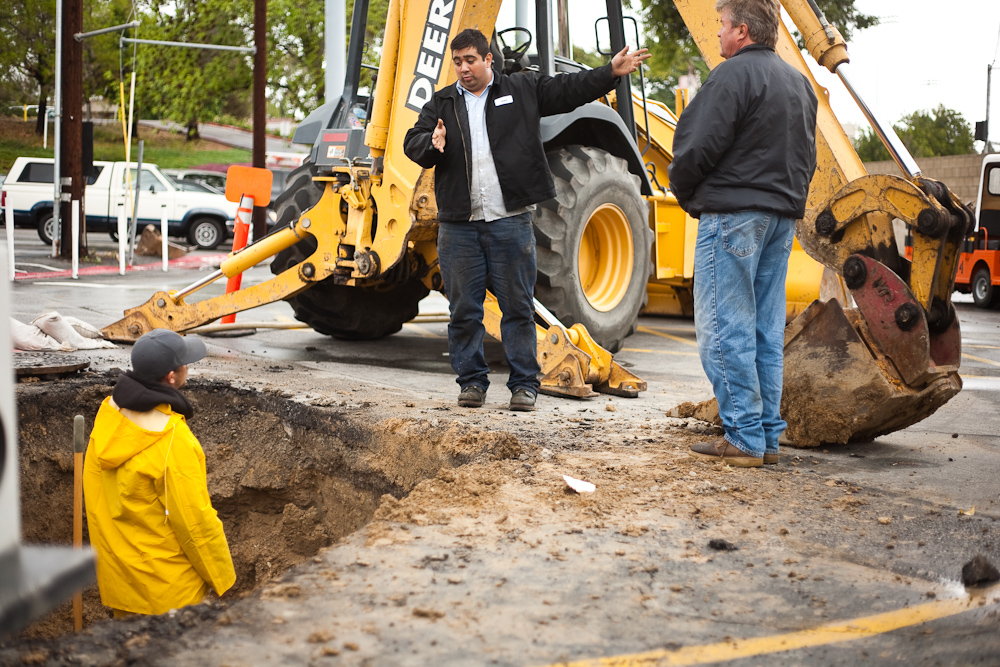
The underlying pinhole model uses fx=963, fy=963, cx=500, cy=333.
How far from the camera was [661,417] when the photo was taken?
5473 mm

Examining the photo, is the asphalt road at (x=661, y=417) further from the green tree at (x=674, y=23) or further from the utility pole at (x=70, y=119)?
the green tree at (x=674, y=23)

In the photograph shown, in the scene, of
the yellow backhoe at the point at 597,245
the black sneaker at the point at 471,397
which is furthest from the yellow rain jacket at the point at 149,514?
the yellow backhoe at the point at 597,245

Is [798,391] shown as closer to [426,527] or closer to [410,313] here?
[426,527]

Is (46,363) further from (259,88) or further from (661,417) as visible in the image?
(259,88)

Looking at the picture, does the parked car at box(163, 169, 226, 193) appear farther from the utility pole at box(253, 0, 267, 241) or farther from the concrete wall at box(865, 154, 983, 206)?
the concrete wall at box(865, 154, 983, 206)

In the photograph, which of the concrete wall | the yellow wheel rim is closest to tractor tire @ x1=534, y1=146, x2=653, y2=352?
the yellow wheel rim

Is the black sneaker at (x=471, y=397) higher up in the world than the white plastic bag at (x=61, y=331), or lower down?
lower down

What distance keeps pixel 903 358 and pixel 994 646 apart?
2306 mm

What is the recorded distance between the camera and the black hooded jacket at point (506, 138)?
5.39 metres

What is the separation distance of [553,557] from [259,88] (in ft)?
69.9

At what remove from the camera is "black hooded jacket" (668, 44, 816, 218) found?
4125mm

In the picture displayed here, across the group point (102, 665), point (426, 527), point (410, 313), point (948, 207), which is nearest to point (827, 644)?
point (426, 527)

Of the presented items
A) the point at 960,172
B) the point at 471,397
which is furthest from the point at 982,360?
the point at 960,172

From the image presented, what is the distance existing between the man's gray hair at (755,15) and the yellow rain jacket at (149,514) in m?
2.88
